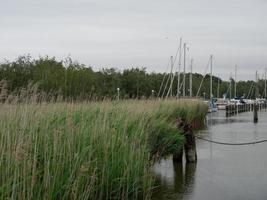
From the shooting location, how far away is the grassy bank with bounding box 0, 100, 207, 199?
5691mm

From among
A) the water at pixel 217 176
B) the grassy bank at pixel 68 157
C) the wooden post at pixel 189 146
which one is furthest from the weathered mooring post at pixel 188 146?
the grassy bank at pixel 68 157

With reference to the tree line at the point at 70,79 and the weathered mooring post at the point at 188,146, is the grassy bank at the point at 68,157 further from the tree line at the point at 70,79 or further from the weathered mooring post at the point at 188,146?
the tree line at the point at 70,79

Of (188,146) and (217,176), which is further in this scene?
(188,146)

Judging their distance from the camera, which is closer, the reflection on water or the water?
the water

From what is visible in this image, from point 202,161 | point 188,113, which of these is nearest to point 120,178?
point 202,161

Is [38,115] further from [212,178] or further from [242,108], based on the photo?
[242,108]

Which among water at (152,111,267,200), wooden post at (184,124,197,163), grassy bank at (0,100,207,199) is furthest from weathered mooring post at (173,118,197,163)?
grassy bank at (0,100,207,199)

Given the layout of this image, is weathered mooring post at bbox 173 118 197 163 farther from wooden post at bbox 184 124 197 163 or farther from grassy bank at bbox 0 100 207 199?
grassy bank at bbox 0 100 207 199

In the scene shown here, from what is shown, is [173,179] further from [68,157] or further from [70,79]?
[70,79]

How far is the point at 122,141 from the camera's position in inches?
339

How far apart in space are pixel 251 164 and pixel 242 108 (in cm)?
4803

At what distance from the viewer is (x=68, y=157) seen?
6840 mm

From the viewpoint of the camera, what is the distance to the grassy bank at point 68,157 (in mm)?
5691

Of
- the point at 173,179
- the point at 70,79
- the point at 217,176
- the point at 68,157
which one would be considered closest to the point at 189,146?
the point at 217,176
